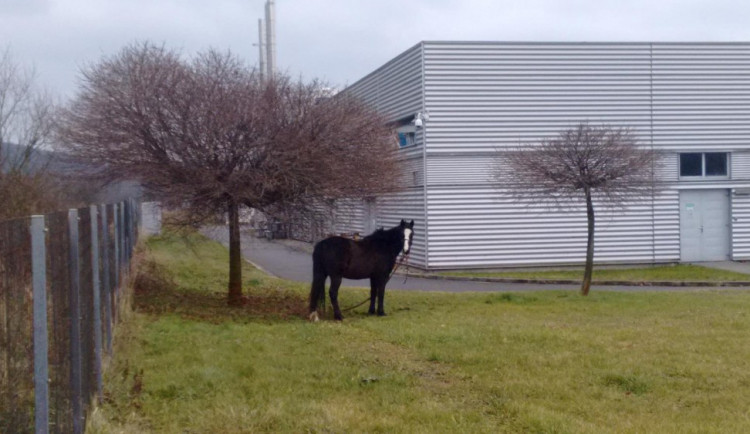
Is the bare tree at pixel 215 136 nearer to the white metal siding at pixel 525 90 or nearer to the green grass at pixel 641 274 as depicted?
the green grass at pixel 641 274

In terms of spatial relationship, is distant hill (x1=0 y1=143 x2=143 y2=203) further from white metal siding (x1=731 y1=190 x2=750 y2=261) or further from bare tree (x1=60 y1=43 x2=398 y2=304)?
white metal siding (x1=731 y1=190 x2=750 y2=261)

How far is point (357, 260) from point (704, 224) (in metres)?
20.2

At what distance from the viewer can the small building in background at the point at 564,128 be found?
96.2 ft

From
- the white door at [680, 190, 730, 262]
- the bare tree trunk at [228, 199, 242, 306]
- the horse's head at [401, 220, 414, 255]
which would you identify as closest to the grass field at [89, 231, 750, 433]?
the bare tree trunk at [228, 199, 242, 306]

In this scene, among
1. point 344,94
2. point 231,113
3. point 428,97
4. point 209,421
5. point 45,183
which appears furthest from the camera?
point 428,97

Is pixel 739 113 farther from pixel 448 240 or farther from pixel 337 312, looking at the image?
pixel 337 312

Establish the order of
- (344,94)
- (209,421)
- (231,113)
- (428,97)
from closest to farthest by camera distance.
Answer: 1. (209,421)
2. (231,113)
3. (344,94)
4. (428,97)

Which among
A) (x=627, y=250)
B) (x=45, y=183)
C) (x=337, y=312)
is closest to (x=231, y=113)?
(x=337, y=312)

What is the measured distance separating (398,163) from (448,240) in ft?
42.9

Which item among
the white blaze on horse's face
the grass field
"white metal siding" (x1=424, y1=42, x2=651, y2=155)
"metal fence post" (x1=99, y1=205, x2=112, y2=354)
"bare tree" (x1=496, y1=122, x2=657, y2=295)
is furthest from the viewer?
"white metal siding" (x1=424, y1=42, x2=651, y2=155)

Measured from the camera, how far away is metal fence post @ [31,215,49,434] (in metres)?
4.79

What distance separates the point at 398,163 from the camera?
54.5 ft

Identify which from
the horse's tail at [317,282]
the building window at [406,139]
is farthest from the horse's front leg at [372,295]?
the building window at [406,139]

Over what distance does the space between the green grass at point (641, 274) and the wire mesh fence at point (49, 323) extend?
20755mm
